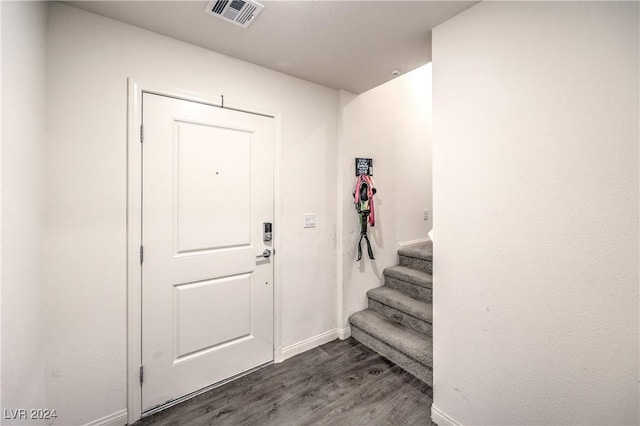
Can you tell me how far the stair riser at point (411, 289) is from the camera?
235cm

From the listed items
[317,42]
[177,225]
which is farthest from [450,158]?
[177,225]

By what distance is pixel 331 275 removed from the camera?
255cm

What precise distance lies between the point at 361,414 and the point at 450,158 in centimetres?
173

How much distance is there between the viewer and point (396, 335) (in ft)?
7.23

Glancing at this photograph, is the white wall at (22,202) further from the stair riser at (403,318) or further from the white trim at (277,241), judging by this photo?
the stair riser at (403,318)

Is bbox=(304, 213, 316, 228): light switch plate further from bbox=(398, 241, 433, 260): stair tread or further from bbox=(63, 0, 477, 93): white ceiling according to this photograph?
bbox=(63, 0, 477, 93): white ceiling

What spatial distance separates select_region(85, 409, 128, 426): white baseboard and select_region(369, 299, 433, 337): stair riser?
209 centimetres

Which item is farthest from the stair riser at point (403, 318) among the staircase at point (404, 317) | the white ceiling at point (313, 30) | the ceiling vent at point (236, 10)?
the ceiling vent at point (236, 10)

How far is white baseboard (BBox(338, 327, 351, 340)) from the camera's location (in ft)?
8.46

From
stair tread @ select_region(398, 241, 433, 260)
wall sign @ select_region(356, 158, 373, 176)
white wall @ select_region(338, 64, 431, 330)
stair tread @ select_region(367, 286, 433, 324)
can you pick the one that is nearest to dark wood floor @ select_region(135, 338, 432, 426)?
stair tread @ select_region(367, 286, 433, 324)

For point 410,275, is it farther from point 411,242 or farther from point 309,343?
point 309,343

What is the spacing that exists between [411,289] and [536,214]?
1.47 meters

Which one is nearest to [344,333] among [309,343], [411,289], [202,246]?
[309,343]

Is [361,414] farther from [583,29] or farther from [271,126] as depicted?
[583,29]
